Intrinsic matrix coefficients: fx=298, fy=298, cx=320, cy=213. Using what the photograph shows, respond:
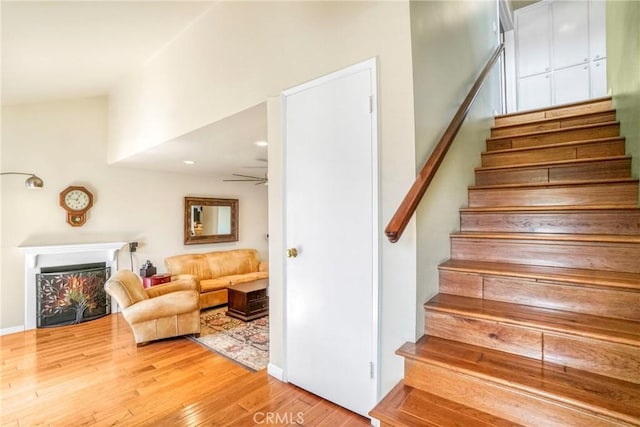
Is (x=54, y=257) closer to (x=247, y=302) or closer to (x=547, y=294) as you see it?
(x=247, y=302)

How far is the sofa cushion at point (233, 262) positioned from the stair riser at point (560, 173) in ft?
14.6

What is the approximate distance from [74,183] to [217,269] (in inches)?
97.4

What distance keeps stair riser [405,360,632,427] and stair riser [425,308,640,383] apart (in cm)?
26

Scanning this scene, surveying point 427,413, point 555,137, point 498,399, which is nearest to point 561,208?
point 555,137

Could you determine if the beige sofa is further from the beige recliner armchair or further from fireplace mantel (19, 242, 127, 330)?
the beige recliner armchair

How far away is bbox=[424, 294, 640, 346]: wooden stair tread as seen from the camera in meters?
1.22

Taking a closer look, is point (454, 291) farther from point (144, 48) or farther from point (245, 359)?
point (144, 48)

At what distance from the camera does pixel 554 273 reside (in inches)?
61.7

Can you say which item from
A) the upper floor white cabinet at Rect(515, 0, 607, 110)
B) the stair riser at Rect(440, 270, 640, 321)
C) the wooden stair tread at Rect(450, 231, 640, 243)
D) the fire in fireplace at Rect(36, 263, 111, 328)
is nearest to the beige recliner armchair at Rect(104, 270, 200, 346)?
the fire in fireplace at Rect(36, 263, 111, 328)

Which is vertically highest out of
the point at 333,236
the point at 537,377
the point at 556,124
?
the point at 556,124

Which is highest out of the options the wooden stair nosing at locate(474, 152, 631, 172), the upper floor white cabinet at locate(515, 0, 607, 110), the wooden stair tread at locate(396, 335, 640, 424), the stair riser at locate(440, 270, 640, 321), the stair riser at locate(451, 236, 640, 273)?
the upper floor white cabinet at locate(515, 0, 607, 110)

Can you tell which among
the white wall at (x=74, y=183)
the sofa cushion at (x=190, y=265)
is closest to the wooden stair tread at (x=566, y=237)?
the sofa cushion at (x=190, y=265)

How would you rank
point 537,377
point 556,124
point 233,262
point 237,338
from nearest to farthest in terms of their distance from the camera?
point 537,377
point 556,124
point 237,338
point 233,262

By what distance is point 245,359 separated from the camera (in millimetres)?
2895
